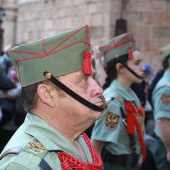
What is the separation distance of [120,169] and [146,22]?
6213 millimetres

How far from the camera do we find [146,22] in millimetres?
10188

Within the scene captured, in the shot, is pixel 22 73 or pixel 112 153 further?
pixel 112 153

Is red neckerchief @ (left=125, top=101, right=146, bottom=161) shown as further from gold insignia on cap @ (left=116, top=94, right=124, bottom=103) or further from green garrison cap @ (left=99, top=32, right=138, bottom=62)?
green garrison cap @ (left=99, top=32, right=138, bottom=62)

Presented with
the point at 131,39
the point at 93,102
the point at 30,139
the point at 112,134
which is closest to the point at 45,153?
the point at 30,139

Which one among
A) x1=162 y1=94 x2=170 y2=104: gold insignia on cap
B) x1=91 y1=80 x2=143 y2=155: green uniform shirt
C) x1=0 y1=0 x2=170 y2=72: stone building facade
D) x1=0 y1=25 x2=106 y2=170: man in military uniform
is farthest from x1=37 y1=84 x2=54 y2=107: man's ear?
x1=0 y1=0 x2=170 y2=72: stone building facade

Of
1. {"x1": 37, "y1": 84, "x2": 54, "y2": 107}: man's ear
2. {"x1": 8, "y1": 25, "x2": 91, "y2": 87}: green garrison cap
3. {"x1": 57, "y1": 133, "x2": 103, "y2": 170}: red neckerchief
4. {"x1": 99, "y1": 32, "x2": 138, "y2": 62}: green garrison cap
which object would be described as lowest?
{"x1": 57, "y1": 133, "x2": 103, "y2": 170}: red neckerchief

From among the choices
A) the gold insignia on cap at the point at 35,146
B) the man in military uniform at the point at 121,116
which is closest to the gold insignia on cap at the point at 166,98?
the man in military uniform at the point at 121,116

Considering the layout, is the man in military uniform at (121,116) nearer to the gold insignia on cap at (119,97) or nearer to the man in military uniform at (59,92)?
the gold insignia on cap at (119,97)

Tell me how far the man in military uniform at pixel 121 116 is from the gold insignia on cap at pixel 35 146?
6.58 ft

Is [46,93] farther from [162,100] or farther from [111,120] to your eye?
[162,100]

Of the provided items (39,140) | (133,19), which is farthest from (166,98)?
(133,19)

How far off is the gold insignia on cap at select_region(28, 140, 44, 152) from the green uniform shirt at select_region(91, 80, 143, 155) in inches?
78.9

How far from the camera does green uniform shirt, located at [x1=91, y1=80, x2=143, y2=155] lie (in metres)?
4.13

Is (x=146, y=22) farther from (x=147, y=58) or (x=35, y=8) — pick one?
(x=35, y=8)
